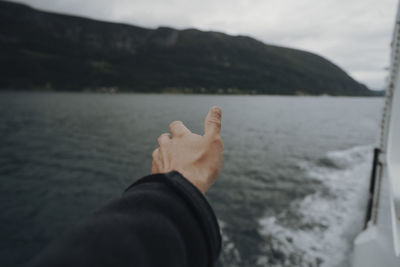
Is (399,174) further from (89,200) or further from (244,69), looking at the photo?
(244,69)

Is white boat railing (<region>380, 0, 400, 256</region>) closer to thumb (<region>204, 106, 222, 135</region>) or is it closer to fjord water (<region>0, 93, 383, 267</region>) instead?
fjord water (<region>0, 93, 383, 267</region>)

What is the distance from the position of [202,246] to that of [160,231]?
278mm

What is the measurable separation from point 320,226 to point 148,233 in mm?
8271

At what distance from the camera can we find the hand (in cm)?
143

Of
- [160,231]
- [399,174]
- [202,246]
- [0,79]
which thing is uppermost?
[0,79]

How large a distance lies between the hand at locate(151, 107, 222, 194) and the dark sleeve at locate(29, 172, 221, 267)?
30 centimetres

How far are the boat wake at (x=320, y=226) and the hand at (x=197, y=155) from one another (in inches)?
215

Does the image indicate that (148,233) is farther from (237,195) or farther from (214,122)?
(237,195)

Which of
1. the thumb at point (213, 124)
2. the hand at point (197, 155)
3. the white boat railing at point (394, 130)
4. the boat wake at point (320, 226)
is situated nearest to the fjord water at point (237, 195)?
the boat wake at point (320, 226)

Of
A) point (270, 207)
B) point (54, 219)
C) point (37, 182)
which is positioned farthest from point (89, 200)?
point (270, 207)

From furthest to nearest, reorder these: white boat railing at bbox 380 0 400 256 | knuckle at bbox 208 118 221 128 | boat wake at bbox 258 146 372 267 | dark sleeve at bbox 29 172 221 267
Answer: boat wake at bbox 258 146 372 267
white boat railing at bbox 380 0 400 256
knuckle at bbox 208 118 221 128
dark sleeve at bbox 29 172 221 267

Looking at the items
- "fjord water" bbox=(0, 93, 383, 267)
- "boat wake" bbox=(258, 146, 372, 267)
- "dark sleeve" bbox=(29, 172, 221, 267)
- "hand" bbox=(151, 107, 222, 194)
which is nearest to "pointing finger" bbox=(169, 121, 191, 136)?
"hand" bbox=(151, 107, 222, 194)

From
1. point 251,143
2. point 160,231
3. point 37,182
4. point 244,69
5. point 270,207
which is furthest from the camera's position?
point 244,69

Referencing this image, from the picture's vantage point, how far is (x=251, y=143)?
72.1ft
